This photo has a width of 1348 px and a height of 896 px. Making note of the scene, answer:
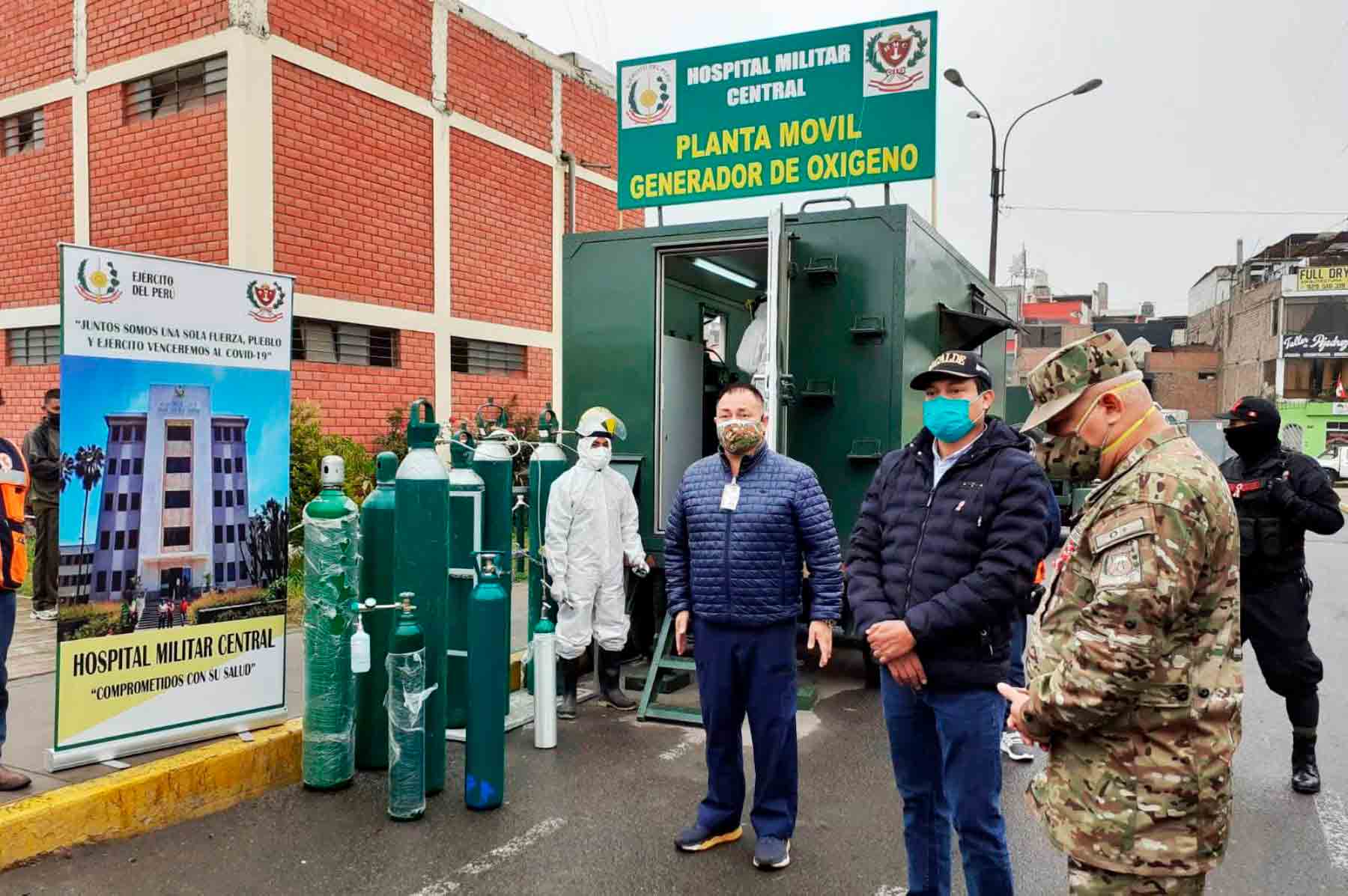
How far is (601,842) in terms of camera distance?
13.1ft

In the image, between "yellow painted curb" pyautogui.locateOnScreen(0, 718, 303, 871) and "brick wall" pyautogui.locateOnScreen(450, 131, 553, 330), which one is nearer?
"yellow painted curb" pyautogui.locateOnScreen(0, 718, 303, 871)

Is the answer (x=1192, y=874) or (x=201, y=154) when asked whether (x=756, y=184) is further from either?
(x=201, y=154)

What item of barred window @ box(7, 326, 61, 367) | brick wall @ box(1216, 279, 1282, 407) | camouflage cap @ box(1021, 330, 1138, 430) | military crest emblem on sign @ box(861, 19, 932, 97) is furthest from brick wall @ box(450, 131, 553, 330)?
brick wall @ box(1216, 279, 1282, 407)

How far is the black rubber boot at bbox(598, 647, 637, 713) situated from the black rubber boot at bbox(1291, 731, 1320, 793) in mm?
3603

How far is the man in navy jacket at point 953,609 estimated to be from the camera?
2.94 m

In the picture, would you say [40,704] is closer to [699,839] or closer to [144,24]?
[699,839]

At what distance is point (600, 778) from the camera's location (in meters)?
4.77

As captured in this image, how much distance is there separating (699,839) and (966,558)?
5.74ft

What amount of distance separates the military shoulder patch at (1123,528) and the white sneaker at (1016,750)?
3281mm

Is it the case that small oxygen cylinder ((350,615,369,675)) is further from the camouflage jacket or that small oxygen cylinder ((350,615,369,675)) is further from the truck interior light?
the truck interior light

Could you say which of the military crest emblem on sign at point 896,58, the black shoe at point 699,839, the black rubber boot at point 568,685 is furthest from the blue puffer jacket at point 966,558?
the military crest emblem on sign at point 896,58

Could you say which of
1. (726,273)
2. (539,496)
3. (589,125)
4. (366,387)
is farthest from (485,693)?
(589,125)

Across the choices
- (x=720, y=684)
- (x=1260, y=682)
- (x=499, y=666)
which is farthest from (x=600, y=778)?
(x=1260, y=682)

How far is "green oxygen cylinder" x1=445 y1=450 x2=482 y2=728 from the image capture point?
512 cm
